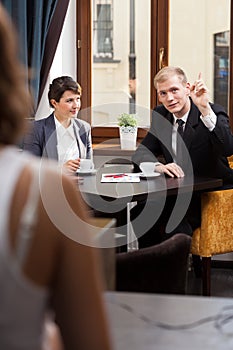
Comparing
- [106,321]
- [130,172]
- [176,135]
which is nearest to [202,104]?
[176,135]

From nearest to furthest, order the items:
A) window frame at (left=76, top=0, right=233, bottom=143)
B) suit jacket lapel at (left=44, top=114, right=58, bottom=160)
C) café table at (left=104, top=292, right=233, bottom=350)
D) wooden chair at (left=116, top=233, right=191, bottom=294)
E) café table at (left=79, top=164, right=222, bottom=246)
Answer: café table at (left=104, top=292, right=233, bottom=350) < wooden chair at (left=116, top=233, right=191, bottom=294) < café table at (left=79, top=164, right=222, bottom=246) < suit jacket lapel at (left=44, top=114, right=58, bottom=160) < window frame at (left=76, top=0, right=233, bottom=143)

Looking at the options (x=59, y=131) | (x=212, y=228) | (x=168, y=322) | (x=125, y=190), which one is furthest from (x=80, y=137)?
(x=168, y=322)

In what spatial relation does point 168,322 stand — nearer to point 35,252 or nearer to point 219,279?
point 35,252

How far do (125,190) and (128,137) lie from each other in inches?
48.6

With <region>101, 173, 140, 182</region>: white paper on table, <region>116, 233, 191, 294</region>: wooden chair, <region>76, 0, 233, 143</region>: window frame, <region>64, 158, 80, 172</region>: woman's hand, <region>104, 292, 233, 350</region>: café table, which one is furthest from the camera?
<region>76, 0, 233, 143</region>: window frame

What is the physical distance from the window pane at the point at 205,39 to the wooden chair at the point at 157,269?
9.65 ft

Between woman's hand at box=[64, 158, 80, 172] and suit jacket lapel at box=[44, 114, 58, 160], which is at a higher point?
suit jacket lapel at box=[44, 114, 58, 160]

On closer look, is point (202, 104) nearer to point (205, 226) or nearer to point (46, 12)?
point (205, 226)

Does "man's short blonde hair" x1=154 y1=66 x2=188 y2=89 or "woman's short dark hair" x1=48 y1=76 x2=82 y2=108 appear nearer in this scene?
"man's short blonde hair" x1=154 y1=66 x2=188 y2=89

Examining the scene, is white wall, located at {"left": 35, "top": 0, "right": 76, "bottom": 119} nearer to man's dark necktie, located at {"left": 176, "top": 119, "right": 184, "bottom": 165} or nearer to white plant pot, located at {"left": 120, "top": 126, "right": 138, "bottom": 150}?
white plant pot, located at {"left": 120, "top": 126, "right": 138, "bottom": 150}

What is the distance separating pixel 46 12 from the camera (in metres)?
4.37

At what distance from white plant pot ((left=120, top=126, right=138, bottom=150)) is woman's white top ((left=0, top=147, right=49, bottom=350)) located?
3.82 m

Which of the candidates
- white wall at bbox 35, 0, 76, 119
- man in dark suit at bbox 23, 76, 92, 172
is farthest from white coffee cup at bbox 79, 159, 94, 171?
white wall at bbox 35, 0, 76, 119

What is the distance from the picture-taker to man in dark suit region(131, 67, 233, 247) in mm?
3883
